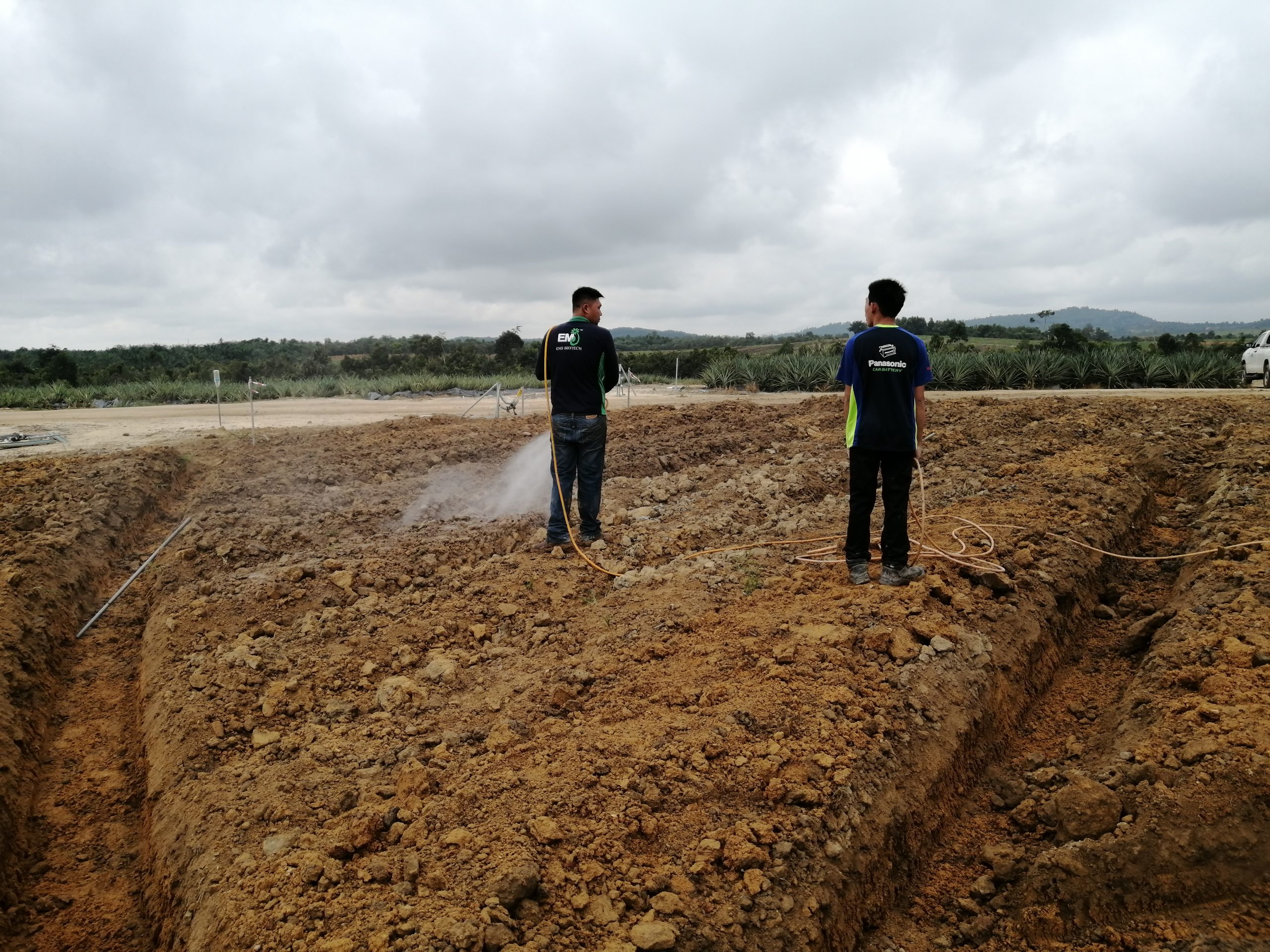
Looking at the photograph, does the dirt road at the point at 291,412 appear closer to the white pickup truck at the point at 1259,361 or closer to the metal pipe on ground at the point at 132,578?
the white pickup truck at the point at 1259,361

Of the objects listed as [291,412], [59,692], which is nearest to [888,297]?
[59,692]

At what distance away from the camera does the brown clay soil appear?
249 cm

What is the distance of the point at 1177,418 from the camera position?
324 inches

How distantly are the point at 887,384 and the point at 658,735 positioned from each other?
2342 millimetres

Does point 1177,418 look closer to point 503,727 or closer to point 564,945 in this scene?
point 503,727

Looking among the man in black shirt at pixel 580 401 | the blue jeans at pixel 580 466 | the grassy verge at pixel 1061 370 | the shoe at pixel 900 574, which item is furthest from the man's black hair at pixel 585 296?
the grassy verge at pixel 1061 370

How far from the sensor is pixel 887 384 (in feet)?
14.0

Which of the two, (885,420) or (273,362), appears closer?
(885,420)

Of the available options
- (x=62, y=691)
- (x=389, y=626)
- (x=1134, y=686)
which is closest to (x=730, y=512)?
(x=389, y=626)

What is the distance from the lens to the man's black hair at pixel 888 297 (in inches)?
170

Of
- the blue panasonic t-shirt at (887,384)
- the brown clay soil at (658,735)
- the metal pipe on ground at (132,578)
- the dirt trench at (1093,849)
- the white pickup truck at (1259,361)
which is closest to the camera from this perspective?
the dirt trench at (1093,849)

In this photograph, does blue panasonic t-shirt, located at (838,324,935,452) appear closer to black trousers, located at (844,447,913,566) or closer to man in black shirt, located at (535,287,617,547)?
black trousers, located at (844,447,913,566)

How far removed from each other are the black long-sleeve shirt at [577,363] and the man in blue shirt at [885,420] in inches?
80.3

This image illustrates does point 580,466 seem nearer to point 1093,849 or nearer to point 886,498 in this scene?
point 886,498
